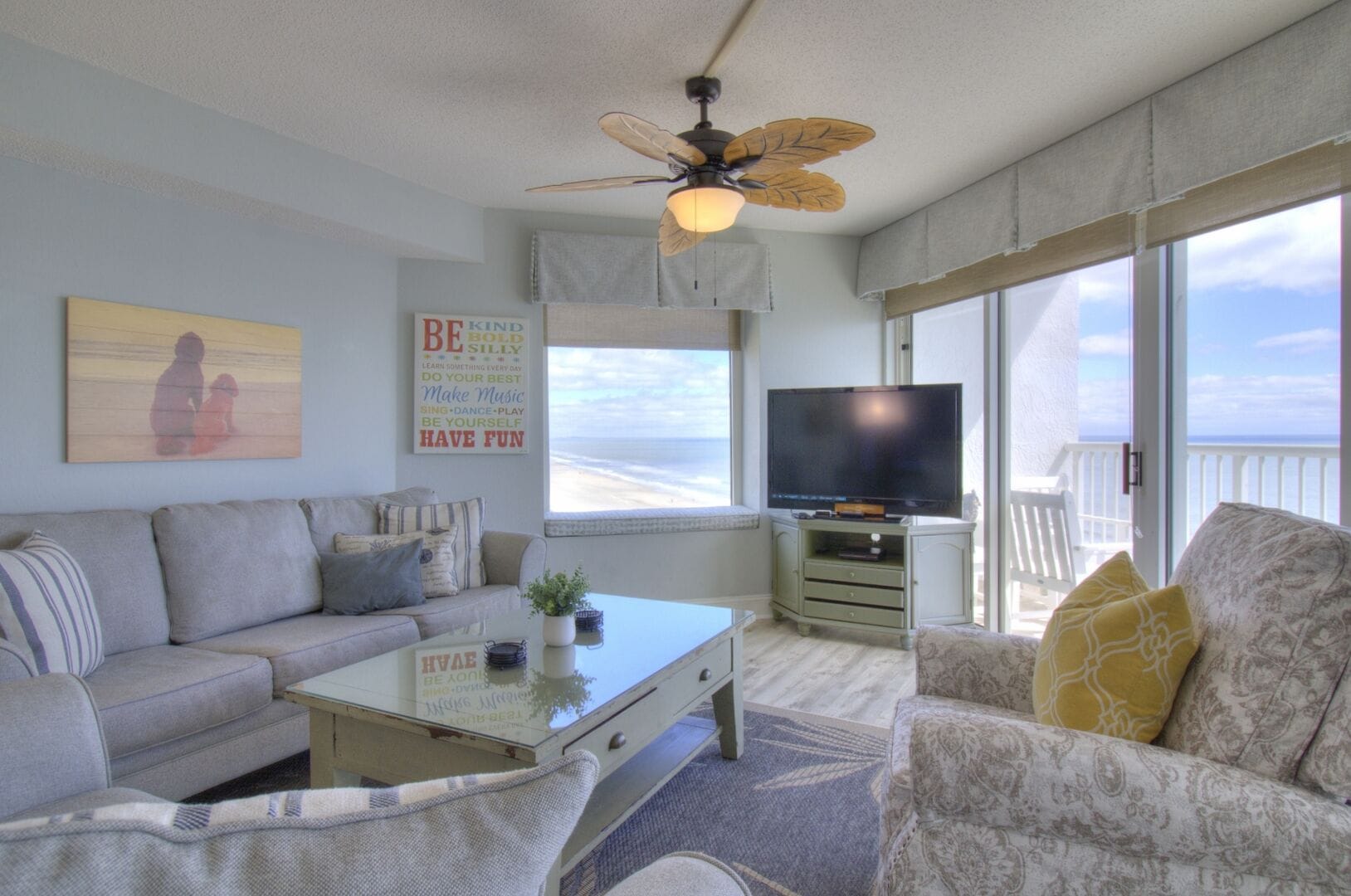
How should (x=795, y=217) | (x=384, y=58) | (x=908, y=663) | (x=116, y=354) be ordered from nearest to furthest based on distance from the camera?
(x=384, y=58)
(x=116, y=354)
(x=908, y=663)
(x=795, y=217)

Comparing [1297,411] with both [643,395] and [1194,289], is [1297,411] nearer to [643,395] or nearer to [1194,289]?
[1194,289]

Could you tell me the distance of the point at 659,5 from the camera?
2.12 metres

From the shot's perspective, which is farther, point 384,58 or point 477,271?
point 477,271

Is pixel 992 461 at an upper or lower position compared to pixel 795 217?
lower

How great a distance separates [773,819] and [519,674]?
0.87m

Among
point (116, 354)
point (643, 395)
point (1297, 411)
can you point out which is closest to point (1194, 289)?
point (1297, 411)

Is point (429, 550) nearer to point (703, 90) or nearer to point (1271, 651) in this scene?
point (703, 90)

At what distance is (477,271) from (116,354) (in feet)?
5.81

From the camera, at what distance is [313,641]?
2.47 m

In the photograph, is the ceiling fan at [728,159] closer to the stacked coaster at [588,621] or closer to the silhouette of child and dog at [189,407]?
the stacked coaster at [588,621]

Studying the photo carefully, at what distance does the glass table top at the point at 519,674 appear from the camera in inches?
64.7

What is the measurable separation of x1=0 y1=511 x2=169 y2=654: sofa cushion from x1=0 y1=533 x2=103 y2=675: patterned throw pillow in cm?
10

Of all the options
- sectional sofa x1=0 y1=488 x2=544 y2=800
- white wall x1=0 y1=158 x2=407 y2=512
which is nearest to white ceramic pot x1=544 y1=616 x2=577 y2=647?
sectional sofa x1=0 y1=488 x2=544 y2=800

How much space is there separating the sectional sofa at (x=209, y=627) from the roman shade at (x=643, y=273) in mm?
1730
